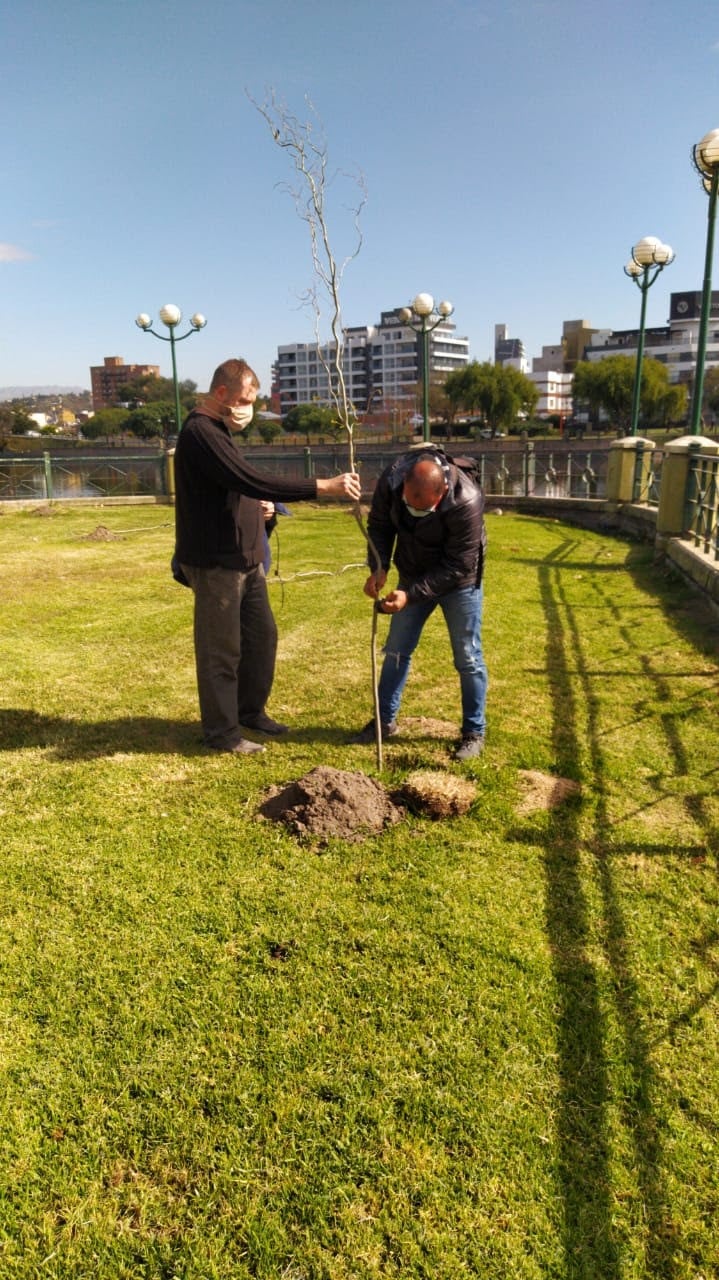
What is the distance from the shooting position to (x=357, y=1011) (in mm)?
2539

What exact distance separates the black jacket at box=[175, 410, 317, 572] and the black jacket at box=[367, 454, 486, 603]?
0.49 m

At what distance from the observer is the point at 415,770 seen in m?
4.30

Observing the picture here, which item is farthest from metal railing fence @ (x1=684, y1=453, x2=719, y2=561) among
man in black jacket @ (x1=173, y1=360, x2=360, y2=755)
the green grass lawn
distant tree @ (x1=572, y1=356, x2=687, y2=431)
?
distant tree @ (x1=572, y1=356, x2=687, y2=431)

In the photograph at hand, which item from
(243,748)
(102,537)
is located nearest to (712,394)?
(102,537)

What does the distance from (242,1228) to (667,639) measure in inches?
241

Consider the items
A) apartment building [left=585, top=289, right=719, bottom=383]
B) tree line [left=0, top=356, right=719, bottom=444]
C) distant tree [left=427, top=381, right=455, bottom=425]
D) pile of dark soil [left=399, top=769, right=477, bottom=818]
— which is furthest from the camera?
apartment building [left=585, top=289, right=719, bottom=383]

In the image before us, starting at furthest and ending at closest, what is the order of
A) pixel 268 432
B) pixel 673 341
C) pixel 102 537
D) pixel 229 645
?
1. pixel 673 341
2. pixel 268 432
3. pixel 102 537
4. pixel 229 645

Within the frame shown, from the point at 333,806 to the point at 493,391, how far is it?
72782 mm

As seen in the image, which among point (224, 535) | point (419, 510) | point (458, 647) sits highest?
point (419, 510)

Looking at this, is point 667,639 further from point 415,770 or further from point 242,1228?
point 242,1228

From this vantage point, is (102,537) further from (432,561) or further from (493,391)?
(493,391)

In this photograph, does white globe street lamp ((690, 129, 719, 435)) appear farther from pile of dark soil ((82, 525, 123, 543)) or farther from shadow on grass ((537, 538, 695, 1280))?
pile of dark soil ((82, 525, 123, 543))

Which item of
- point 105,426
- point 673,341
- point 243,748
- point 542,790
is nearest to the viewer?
point 542,790

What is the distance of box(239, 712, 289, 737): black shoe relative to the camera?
493 centimetres
